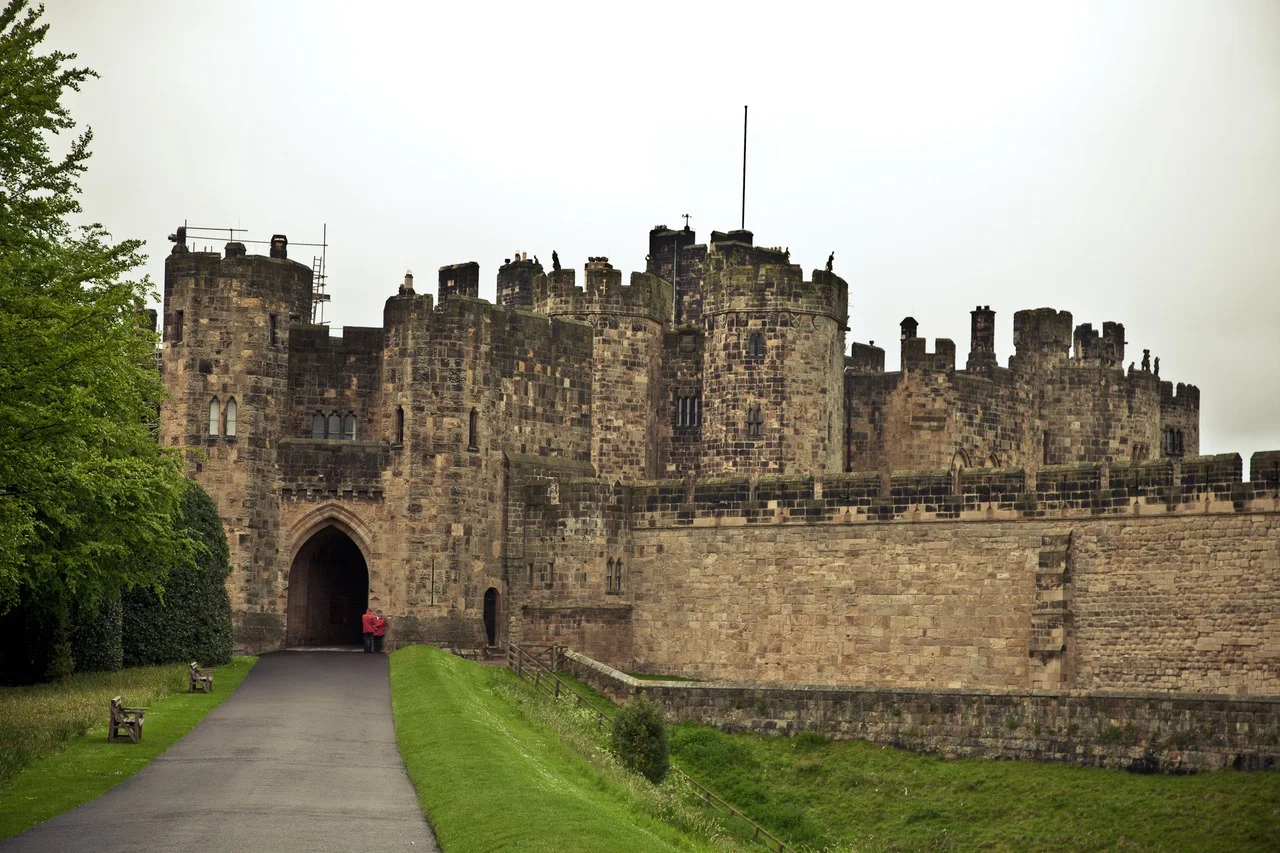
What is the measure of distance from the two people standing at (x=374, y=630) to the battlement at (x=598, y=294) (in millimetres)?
11542

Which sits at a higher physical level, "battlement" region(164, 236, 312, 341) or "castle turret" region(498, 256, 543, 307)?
"castle turret" region(498, 256, 543, 307)

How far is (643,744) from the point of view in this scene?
37375 millimetres

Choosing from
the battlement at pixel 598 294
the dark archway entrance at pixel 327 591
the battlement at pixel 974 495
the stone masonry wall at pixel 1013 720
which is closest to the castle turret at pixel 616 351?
the battlement at pixel 598 294

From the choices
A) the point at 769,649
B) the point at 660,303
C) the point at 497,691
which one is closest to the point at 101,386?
the point at 497,691

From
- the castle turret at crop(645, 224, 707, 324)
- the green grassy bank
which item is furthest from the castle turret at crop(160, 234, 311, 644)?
the castle turret at crop(645, 224, 707, 324)

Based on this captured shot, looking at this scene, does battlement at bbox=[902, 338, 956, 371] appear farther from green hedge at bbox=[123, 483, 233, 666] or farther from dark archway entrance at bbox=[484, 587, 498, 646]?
green hedge at bbox=[123, 483, 233, 666]

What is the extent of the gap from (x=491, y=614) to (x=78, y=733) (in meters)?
20.1

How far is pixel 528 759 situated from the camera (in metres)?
31.7

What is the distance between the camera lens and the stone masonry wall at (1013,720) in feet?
119

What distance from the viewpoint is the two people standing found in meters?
49.7

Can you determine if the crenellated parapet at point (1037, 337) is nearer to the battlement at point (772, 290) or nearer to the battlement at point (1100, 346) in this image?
the battlement at point (1100, 346)

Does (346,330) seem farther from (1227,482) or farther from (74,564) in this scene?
(1227,482)

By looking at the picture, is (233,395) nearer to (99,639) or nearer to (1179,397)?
(99,639)

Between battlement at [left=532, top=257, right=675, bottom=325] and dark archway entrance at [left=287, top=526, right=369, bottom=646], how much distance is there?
31.1 ft
